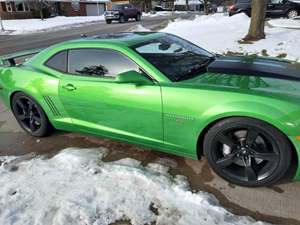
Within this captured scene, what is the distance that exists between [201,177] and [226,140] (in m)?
0.52

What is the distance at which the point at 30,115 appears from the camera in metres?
4.33

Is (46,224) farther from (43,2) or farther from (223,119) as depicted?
(43,2)

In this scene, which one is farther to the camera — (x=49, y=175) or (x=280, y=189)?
(x=49, y=175)

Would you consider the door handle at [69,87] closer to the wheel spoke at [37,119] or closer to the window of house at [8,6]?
the wheel spoke at [37,119]

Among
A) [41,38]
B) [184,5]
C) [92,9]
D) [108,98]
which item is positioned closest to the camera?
[108,98]

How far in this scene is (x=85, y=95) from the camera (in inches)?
139

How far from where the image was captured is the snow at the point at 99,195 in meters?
2.62

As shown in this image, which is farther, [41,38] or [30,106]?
[41,38]

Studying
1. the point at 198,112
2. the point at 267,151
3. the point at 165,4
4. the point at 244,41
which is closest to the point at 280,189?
the point at 267,151

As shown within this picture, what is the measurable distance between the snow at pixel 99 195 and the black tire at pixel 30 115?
28.2 inches

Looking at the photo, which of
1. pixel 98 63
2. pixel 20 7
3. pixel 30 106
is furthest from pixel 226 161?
pixel 20 7

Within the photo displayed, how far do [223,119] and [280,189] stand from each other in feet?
2.74

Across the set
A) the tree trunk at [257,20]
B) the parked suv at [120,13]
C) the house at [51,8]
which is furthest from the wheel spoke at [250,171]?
the house at [51,8]

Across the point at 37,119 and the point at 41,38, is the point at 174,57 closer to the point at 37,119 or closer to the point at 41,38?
the point at 37,119
